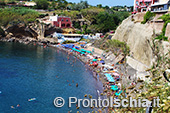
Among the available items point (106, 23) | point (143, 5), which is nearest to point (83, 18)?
point (106, 23)

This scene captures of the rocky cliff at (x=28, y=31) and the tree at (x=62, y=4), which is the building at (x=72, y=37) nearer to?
the rocky cliff at (x=28, y=31)

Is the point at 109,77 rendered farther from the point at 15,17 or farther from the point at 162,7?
the point at 15,17

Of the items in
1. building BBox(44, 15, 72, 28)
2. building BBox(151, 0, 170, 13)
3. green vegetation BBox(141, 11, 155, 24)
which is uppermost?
building BBox(151, 0, 170, 13)

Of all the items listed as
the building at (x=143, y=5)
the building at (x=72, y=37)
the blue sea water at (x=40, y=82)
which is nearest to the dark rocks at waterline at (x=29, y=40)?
the building at (x=72, y=37)

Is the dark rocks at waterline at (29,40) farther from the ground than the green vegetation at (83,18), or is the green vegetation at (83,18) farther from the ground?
the green vegetation at (83,18)

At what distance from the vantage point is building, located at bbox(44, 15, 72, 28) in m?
82.1

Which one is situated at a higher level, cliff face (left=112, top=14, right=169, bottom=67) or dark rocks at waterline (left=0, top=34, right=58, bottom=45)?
cliff face (left=112, top=14, right=169, bottom=67)

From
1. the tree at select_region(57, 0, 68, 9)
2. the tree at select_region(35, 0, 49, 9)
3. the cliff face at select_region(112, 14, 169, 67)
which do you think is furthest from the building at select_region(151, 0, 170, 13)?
the tree at select_region(35, 0, 49, 9)

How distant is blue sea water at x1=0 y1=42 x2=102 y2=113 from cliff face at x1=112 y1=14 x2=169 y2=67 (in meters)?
9.67

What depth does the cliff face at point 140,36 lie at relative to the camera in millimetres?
36787

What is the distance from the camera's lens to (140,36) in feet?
138

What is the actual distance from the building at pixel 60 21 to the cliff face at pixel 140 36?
33.9 meters

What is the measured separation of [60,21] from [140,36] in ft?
154

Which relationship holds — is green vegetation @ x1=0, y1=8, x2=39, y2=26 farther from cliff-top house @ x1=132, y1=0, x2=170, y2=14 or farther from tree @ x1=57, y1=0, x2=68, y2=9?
cliff-top house @ x1=132, y1=0, x2=170, y2=14
